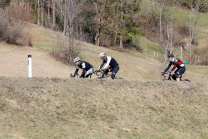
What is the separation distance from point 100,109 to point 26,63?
65.5ft

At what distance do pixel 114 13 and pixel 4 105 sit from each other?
157ft

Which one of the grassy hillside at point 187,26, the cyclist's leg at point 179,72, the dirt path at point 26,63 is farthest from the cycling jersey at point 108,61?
the grassy hillside at point 187,26

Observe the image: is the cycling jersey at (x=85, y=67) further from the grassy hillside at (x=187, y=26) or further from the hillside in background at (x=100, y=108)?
the grassy hillside at (x=187, y=26)

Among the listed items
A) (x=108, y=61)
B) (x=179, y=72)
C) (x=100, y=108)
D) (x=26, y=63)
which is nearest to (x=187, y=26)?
(x=26, y=63)

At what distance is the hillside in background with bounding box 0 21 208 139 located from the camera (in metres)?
7.90

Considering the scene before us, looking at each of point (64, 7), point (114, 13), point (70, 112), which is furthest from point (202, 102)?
point (114, 13)

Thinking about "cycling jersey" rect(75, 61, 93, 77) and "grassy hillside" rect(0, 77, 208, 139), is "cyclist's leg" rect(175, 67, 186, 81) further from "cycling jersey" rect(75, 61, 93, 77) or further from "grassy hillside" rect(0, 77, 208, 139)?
"cycling jersey" rect(75, 61, 93, 77)

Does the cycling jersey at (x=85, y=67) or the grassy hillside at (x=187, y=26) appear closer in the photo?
the cycling jersey at (x=85, y=67)

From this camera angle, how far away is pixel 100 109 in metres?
9.85

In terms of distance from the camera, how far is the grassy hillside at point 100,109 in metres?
7.89

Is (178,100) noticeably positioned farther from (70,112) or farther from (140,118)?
(70,112)

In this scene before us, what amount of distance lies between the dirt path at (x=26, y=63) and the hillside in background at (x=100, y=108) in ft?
42.1

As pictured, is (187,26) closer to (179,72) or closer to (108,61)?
(179,72)

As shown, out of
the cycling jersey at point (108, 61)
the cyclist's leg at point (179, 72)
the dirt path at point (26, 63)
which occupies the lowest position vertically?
the dirt path at point (26, 63)
